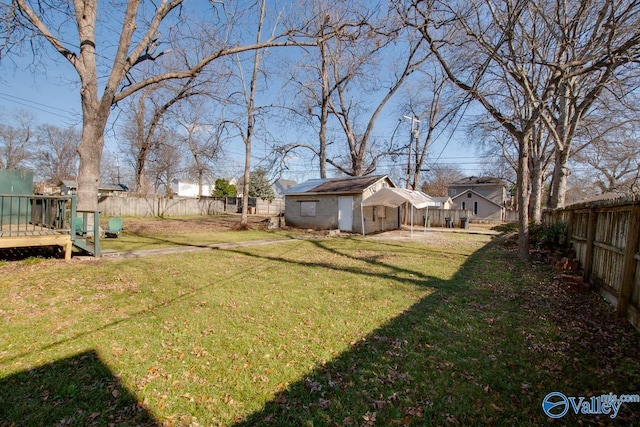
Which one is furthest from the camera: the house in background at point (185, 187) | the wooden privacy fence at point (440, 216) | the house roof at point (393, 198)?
the house in background at point (185, 187)

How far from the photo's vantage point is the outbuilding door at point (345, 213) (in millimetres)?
17328

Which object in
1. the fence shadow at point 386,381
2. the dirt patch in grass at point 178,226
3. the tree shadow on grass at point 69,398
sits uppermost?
the dirt patch in grass at point 178,226

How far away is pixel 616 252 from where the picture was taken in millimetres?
4648

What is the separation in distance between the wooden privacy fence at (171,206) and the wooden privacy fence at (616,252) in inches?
658

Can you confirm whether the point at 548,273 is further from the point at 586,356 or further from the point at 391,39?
the point at 391,39

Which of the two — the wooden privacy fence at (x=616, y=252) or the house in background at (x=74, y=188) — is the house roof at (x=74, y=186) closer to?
the house in background at (x=74, y=188)

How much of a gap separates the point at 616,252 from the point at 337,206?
13653 mm

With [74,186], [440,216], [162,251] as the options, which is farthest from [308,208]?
[74,186]

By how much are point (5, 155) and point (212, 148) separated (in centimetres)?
3729

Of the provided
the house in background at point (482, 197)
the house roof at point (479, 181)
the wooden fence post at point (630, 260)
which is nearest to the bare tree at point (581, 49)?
the wooden fence post at point (630, 260)

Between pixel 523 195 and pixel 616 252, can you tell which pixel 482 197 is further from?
pixel 616 252

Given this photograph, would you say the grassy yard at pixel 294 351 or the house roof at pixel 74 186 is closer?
the grassy yard at pixel 294 351

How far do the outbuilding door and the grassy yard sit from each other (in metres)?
11.1

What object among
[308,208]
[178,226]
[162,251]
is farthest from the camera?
[308,208]
